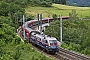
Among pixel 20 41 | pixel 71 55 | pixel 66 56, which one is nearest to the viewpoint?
pixel 66 56

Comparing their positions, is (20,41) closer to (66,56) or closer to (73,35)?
(66,56)

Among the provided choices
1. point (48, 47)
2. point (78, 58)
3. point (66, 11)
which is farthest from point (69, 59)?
point (66, 11)

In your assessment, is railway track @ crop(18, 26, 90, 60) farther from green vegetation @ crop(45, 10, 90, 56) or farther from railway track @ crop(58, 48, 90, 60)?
green vegetation @ crop(45, 10, 90, 56)

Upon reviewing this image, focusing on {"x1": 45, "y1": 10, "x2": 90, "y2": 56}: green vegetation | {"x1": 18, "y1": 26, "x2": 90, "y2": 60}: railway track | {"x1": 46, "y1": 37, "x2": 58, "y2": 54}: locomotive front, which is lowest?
{"x1": 45, "y1": 10, "x2": 90, "y2": 56}: green vegetation

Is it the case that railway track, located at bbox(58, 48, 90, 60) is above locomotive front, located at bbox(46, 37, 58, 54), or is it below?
below

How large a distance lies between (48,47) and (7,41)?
6331 mm

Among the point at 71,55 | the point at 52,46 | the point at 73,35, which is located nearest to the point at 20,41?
the point at 52,46

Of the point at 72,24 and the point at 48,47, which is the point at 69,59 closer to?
the point at 48,47

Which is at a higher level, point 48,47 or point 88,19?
point 48,47

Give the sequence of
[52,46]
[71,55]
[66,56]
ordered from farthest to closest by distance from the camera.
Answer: [52,46] < [71,55] < [66,56]

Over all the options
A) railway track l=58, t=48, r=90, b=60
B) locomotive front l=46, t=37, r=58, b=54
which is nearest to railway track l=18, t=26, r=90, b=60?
railway track l=58, t=48, r=90, b=60

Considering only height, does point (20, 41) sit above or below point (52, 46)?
above

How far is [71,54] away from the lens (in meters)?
41.2

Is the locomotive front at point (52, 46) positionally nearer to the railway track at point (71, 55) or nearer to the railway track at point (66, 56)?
the railway track at point (66, 56)
